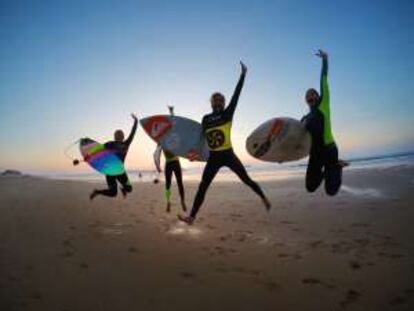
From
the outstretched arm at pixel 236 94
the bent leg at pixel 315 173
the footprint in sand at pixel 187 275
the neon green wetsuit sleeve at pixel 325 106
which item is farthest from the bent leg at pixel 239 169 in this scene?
the footprint in sand at pixel 187 275

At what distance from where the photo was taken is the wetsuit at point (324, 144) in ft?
20.2

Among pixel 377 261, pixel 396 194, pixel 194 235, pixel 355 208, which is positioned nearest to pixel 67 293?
pixel 194 235

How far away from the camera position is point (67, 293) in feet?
17.0

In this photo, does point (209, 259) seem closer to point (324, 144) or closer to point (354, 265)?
point (354, 265)

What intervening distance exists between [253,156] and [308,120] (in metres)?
1.37

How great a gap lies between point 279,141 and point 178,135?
2.64 metres

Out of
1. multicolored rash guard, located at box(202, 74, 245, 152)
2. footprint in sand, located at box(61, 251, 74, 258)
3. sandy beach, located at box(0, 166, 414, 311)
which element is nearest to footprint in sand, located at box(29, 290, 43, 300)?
Answer: sandy beach, located at box(0, 166, 414, 311)

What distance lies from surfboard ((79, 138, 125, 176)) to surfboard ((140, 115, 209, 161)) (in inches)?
43.7

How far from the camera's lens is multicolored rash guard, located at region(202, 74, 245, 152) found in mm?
6390

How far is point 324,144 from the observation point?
20.5 feet

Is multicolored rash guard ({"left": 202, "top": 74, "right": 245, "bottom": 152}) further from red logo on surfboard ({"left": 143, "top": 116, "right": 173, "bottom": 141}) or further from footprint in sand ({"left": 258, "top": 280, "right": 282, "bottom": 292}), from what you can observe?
red logo on surfboard ({"left": 143, "top": 116, "right": 173, "bottom": 141})

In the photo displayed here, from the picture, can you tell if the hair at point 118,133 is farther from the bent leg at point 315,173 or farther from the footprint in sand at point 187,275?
the bent leg at point 315,173

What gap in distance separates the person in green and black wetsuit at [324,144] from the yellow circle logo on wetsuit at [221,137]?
4.71ft

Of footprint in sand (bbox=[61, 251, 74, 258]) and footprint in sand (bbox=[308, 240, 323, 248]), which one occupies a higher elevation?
footprint in sand (bbox=[61, 251, 74, 258])
